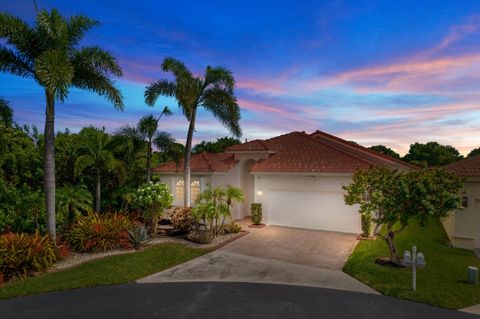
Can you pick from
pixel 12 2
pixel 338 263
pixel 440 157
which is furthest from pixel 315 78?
pixel 440 157

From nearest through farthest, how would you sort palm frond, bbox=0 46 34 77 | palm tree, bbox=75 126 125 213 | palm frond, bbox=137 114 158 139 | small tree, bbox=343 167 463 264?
small tree, bbox=343 167 463 264, palm frond, bbox=0 46 34 77, palm tree, bbox=75 126 125 213, palm frond, bbox=137 114 158 139

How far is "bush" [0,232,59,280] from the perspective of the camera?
9.84m

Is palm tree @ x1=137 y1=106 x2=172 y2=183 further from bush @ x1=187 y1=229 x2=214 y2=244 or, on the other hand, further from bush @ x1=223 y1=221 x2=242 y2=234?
bush @ x1=223 y1=221 x2=242 y2=234

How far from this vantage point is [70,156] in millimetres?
17547

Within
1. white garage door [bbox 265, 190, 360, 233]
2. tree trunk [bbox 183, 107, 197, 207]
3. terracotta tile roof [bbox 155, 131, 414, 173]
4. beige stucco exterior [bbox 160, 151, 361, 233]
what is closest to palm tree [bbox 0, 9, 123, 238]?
tree trunk [bbox 183, 107, 197, 207]

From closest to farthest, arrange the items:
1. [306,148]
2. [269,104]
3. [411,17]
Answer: [411,17] → [306,148] → [269,104]

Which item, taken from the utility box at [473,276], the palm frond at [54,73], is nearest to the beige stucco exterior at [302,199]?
the utility box at [473,276]

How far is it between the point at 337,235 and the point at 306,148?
6665 mm

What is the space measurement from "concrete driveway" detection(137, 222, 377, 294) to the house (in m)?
1.58

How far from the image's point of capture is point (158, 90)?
58.3 ft

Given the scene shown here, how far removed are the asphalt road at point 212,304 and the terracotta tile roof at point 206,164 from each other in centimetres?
1145

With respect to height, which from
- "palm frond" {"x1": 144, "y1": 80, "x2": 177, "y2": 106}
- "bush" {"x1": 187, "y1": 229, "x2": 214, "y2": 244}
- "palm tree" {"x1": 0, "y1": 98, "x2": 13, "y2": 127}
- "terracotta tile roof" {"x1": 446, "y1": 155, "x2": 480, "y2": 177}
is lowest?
"bush" {"x1": 187, "y1": 229, "x2": 214, "y2": 244}

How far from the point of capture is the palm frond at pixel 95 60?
12.3 meters

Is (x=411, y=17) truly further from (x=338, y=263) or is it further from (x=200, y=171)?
(x=200, y=171)
